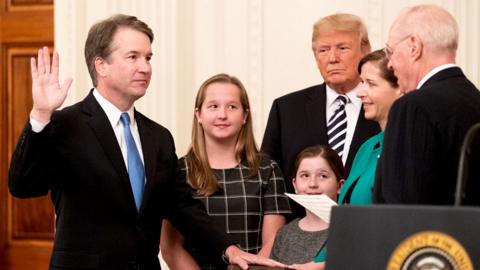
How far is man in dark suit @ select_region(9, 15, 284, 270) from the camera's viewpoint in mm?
3148

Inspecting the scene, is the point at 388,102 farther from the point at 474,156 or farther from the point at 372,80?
the point at 474,156

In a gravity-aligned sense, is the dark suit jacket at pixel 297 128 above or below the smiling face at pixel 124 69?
below

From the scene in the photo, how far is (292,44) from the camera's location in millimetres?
5371

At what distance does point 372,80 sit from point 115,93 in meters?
0.94

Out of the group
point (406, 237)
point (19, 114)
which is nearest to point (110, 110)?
point (406, 237)

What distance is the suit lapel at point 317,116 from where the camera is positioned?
401cm

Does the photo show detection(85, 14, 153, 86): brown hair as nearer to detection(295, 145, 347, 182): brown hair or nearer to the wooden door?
detection(295, 145, 347, 182): brown hair

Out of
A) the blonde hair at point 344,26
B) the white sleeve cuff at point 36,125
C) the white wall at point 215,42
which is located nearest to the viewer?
the white sleeve cuff at point 36,125

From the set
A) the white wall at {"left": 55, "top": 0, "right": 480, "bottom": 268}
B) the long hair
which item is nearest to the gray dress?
the long hair

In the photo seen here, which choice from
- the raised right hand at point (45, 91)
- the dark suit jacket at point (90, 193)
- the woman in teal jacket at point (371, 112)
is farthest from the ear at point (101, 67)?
the woman in teal jacket at point (371, 112)

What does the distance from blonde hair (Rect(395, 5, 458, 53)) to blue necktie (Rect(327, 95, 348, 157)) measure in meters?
1.25

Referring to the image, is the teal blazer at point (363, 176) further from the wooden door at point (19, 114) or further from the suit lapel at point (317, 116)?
the wooden door at point (19, 114)

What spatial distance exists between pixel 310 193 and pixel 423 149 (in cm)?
112

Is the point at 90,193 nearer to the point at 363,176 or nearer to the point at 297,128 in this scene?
the point at 363,176
